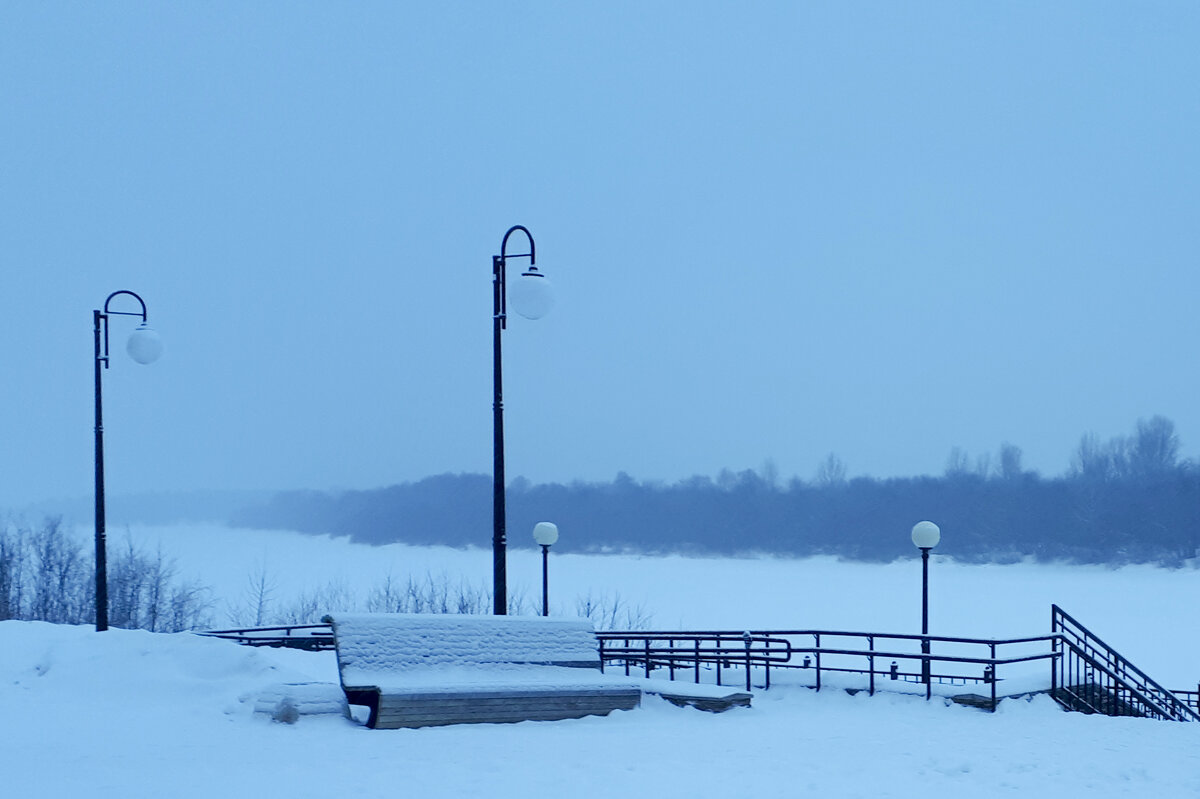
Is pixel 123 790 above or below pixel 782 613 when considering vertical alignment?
above

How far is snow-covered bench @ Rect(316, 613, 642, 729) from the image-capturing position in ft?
33.0

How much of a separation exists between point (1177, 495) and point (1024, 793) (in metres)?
89.1

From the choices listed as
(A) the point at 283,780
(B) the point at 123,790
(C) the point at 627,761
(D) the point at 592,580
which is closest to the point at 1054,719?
(C) the point at 627,761

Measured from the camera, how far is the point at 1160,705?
664 inches

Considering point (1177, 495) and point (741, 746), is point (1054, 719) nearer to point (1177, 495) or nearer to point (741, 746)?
Answer: point (741, 746)

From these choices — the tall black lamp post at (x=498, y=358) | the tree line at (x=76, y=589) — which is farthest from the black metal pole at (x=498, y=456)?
the tree line at (x=76, y=589)

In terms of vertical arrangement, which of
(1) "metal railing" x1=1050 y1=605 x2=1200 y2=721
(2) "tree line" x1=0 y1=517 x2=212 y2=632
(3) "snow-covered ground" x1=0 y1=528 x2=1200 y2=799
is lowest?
(2) "tree line" x1=0 y1=517 x2=212 y2=632

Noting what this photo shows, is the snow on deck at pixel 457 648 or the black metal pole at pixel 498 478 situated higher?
the black metal pole at pixel 498 478

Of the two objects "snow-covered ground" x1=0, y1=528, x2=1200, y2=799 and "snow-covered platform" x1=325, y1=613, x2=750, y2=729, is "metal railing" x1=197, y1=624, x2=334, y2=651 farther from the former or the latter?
"snow-covered platform" x1=325, y1=613, x2=750, y2=729

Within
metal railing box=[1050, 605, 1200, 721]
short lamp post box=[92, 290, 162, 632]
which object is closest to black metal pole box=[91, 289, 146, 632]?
short lamp post box=[92, 290, 162, 632]

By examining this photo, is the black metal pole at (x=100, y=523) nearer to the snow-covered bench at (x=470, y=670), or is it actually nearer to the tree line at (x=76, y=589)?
the snow-covered bench at (x=470, y=670)

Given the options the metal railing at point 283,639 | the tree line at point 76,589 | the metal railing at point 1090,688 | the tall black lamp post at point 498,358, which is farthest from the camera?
the tree line at point 76,589

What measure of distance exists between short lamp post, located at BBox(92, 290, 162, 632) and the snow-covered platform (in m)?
5.81

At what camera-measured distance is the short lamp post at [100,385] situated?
48.4 feet
